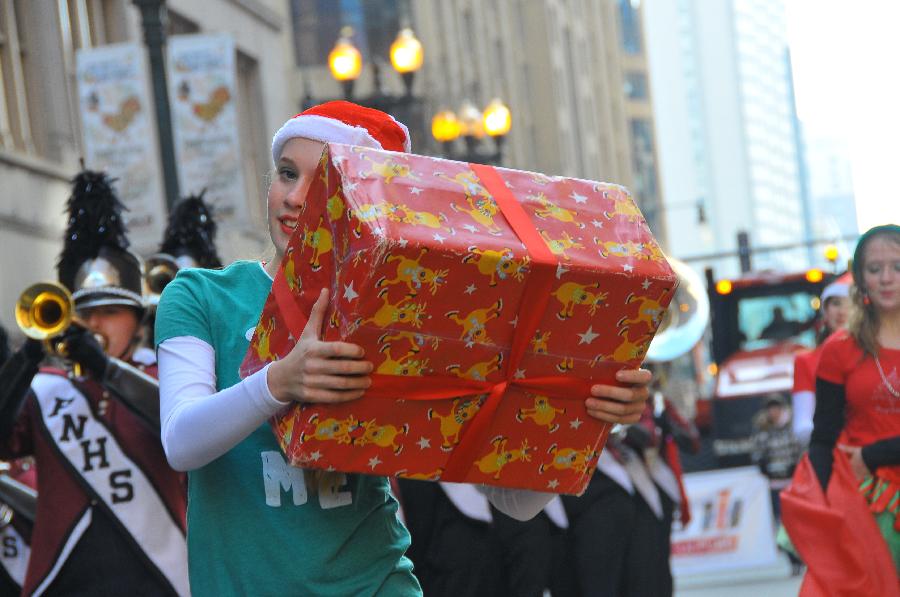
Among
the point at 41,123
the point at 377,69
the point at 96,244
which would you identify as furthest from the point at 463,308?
the point at 377,69

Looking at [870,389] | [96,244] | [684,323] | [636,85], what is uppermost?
[636,85]

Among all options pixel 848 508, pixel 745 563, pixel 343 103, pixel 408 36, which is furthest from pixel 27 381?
pixel 408 36

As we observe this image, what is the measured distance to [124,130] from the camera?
1426 cm

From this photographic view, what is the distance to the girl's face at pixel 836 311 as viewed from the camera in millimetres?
10797

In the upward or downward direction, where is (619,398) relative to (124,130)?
downward

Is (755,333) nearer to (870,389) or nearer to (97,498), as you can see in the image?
(870,389)

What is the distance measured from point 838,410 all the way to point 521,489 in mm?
4133

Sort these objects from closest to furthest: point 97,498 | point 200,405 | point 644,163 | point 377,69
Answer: point 200,405, point 97,498, point 377,69, point 644,163

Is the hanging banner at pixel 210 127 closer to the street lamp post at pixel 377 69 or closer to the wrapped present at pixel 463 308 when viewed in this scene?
the street lamp post at pixel 377 69

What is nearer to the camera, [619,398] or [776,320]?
[619,398]

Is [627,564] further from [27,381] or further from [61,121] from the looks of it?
[61,121]

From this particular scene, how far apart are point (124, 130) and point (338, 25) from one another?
2100cm

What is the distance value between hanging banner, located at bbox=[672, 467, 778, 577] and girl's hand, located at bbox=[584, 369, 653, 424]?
13508 mm

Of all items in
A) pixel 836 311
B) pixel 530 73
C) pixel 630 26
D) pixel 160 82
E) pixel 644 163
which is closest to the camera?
pixel 836 311
